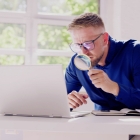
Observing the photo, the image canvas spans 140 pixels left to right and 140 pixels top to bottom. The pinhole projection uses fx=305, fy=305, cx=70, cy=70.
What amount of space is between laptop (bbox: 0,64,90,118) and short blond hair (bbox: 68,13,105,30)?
32.4 inches

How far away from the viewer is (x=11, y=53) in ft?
11.0

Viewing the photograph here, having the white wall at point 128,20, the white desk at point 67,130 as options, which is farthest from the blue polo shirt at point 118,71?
the white wall at point 128,20

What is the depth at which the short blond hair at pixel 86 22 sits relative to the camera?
1.97 m

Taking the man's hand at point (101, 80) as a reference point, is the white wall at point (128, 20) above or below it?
above

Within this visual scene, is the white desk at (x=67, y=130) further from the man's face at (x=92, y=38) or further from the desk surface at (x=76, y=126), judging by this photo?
the man's face at (x=92, y=38)

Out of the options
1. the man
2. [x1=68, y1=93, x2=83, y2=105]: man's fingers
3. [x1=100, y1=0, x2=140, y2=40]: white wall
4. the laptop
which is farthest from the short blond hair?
[x1=100, y1=0, x2=140, y2=40]: white wall

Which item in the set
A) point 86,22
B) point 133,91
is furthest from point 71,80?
point 133,91

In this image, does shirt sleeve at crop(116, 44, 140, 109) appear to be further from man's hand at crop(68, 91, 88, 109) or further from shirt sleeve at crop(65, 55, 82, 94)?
shirt sleeve at crop(65, 55, 82, 94)

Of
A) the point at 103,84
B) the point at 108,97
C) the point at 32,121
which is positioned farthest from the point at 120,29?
the point at 32,121

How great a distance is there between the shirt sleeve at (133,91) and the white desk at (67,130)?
1.66 ft

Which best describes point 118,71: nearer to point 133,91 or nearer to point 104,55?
point 104,55

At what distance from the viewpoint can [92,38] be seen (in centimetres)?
196

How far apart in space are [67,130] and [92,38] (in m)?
1.03

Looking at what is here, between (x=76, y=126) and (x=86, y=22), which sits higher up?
(x=86, y=22)
